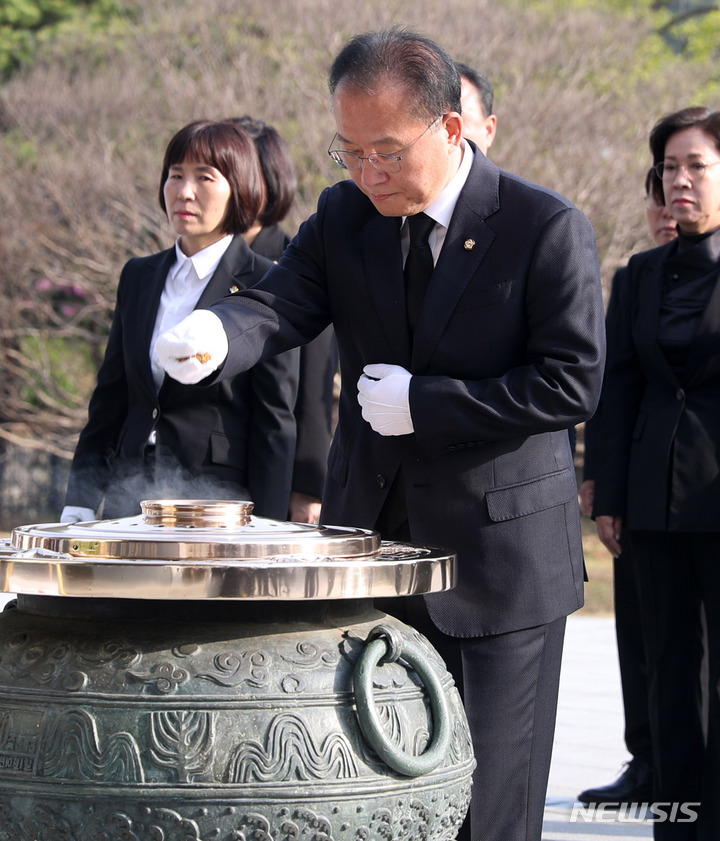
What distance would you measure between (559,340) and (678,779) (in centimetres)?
163

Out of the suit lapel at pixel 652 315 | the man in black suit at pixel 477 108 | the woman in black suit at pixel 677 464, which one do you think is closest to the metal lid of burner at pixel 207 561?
the woman in black suit at pixel 677 464

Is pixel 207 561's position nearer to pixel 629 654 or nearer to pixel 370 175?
pixel 370 175

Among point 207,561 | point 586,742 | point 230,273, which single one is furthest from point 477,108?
point 586,742

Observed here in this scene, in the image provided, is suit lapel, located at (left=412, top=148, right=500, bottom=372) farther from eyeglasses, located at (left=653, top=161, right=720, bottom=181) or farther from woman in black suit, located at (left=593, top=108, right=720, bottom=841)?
eyeglasses, located at (left=653, top=161, right=720, bottom=181)

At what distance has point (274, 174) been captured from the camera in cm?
391

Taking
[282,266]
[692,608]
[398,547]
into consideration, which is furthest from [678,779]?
[282,266]

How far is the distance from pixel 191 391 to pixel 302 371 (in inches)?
16.7

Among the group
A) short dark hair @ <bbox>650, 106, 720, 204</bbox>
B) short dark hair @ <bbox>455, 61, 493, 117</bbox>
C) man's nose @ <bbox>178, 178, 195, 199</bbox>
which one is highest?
short dark hair @ <bbox>455, 61, 493, 117</bbox>

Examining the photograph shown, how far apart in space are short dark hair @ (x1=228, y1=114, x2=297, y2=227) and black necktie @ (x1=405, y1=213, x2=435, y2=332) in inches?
58.8

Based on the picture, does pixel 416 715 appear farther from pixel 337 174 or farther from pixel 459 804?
pixel 337 174

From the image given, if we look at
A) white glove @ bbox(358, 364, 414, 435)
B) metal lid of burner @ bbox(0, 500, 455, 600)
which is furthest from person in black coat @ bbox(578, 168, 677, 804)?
metal lid of burner @ bbox(0, 500, 455, 600)

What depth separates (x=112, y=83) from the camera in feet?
42.2

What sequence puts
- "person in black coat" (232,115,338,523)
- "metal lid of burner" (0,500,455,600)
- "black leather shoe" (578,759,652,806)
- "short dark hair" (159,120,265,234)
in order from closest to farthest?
"metal lid of burner" (0,500,455,600)
"short dark hair" (159,120,265,234)
"person in black coat" (232,115,338,523)
"black leather shoe" (578,759,652,806)

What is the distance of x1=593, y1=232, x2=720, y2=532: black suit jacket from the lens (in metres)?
3.44
